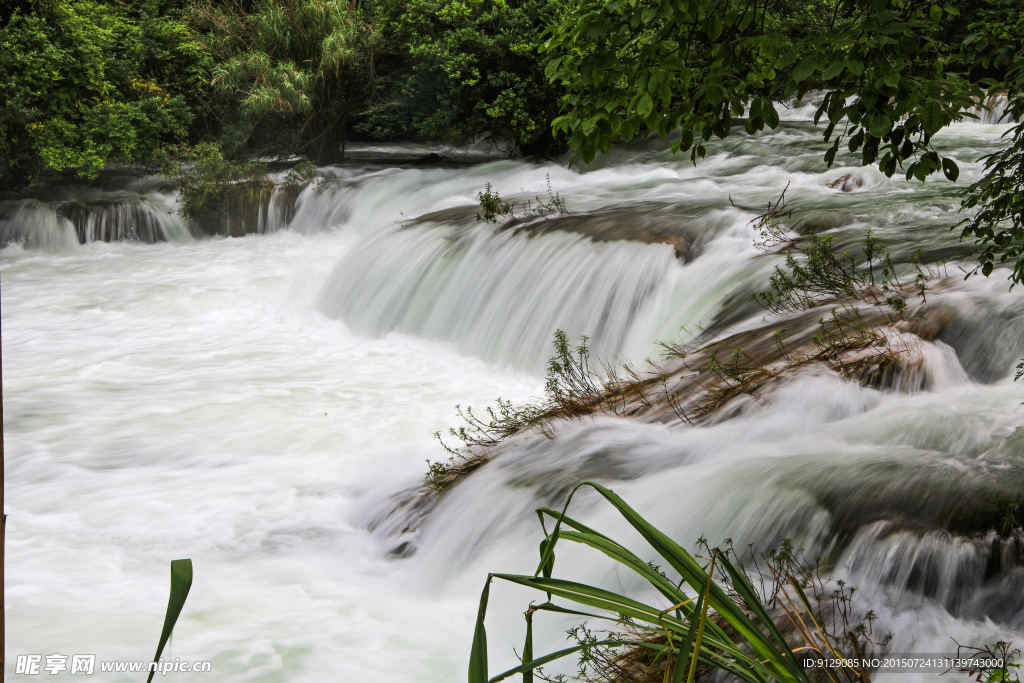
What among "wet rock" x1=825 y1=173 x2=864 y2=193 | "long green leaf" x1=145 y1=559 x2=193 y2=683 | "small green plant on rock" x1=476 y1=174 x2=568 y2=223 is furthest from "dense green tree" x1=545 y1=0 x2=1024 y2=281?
"small green plant on rock" x1=476 y1=174 x2=568 y2=223

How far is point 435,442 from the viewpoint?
6.19 meters

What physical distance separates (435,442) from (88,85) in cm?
1084

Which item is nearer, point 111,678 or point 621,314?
point 111,678

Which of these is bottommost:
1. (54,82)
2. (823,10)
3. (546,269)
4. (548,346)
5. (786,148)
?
(548,346)

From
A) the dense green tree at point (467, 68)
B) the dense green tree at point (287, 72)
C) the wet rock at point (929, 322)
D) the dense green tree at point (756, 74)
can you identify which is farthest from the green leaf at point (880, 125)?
the dense green tree at point (287, 72)

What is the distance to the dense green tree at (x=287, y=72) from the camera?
14.6 meters

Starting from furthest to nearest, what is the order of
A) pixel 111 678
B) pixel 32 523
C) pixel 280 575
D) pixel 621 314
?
pixel 621 314 < pixel 32 523 < pixel 280 575 < pixel 111 678

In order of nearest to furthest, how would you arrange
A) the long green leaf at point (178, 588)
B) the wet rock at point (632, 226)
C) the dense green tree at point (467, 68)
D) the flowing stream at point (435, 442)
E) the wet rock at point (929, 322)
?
the long green leaf at point (178, 588), the flowing stream at point (435, 442), the wet rock at point (929, 322), the wet rock at point (632, 226), the dense green tree at point (467, 68)

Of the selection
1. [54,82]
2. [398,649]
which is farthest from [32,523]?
[54,82]

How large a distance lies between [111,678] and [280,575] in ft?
3.43

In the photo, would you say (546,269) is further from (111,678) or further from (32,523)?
(111,678)

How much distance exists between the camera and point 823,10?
16281 mm

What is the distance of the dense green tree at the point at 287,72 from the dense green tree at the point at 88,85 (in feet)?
2.28

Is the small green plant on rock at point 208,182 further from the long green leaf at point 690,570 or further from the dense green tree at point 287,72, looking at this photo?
the long green leaf at point 690,570
